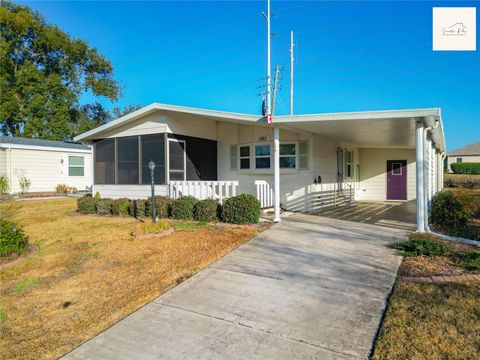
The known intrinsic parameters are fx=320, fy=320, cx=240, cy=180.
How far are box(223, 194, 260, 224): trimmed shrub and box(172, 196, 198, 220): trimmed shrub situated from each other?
114 centimetres

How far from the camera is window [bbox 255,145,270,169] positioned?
10.7 metres

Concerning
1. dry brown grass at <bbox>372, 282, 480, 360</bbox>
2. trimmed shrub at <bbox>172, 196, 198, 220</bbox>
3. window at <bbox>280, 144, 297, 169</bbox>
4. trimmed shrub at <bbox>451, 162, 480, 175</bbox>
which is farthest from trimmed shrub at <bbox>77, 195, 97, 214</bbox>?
trimmed shrub at <bbox>451, 162, 480, 175</bbox>

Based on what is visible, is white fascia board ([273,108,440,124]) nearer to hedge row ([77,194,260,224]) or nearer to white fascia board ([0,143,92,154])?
hedge row ([77,194,260,224])

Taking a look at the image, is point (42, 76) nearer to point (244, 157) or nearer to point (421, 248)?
point (244, 157)

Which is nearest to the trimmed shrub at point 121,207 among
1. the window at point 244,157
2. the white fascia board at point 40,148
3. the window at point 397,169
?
the window at point 244,157

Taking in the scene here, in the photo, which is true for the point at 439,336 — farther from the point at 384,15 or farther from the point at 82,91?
the point at 82,91

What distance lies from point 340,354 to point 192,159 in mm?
8649

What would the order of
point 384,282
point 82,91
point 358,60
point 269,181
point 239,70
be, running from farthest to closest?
point 82,91, point 239,70, point 358,60, point 269,181, point 384,282

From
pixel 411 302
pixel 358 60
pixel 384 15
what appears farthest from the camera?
pixel 358 60

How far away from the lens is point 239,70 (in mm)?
23297

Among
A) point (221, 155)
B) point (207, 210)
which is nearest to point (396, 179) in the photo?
point (221, 155)

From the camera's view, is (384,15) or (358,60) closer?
(384,15)

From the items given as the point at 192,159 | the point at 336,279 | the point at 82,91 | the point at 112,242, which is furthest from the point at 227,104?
the point at 336,279

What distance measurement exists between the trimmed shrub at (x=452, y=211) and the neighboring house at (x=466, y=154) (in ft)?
141
